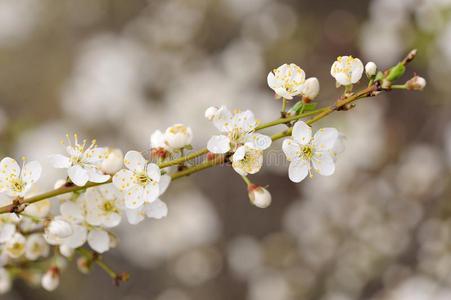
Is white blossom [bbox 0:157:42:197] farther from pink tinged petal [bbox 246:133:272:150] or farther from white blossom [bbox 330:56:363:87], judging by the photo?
white blossom [bbox 330:56:363:87]

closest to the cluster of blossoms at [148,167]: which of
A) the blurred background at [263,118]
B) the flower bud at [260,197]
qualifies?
the flower bud at [260,197]

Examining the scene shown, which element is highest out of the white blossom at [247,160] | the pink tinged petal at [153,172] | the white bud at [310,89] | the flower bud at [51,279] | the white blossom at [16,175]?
the white bud at [310,89]

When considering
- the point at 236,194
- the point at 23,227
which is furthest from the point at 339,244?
the point at 23,227

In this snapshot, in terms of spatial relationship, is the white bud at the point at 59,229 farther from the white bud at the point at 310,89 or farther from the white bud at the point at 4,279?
the white bud at the point at 310,89

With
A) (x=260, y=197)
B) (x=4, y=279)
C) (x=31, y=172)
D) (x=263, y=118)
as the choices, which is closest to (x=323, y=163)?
(x=260, y=197)

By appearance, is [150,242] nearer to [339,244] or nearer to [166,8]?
[339,244]

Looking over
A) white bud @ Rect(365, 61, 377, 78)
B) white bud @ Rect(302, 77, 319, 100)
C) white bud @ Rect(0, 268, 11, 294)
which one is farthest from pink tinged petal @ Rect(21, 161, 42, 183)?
white bud @ Rect(365, 61, 377, 78)

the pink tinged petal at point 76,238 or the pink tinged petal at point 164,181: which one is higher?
the pink tinged petal at point 164,181

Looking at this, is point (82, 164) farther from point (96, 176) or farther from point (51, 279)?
point (51, 279)
